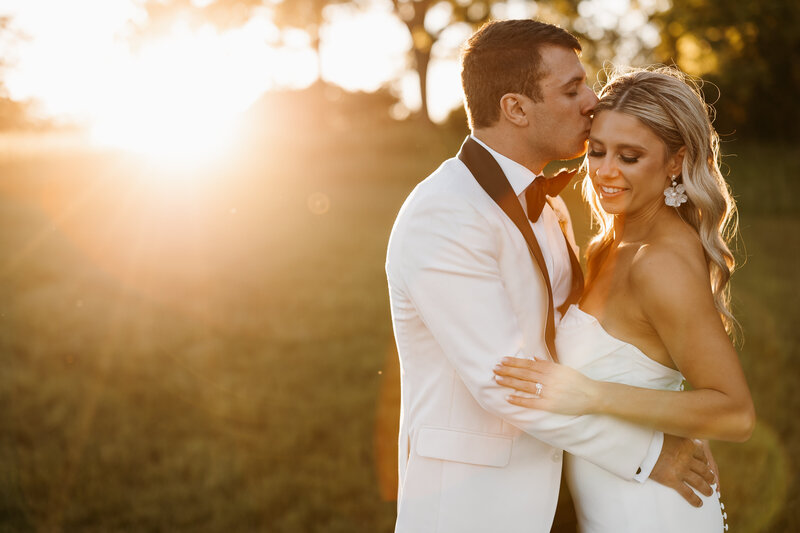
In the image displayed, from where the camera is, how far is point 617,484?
2752mm

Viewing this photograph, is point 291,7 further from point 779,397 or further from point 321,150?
point 779,397

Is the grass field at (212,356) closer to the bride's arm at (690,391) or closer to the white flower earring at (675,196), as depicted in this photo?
the bride's arm at (690,391)

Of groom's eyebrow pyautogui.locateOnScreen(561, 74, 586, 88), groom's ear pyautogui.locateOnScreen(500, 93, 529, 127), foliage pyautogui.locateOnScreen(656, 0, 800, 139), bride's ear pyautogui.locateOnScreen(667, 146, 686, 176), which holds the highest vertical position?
foliage pyautogui.locateOnScreen(656, 0, 800, 139)

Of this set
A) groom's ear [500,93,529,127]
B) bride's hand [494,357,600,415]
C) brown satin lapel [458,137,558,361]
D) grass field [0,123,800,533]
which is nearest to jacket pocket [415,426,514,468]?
bride's hand [494,357,600,415]

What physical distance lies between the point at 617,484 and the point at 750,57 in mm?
24030

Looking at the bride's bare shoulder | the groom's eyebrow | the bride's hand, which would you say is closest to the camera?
the bride's hand

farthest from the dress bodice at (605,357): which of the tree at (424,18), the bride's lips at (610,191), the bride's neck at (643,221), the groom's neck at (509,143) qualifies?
the tree at (424,18)

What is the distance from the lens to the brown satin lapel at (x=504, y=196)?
2637mm

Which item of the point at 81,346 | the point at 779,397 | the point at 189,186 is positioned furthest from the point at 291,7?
the point at 779,397

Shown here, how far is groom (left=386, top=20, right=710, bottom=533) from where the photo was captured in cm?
252

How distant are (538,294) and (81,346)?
7140mm

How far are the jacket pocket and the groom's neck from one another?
1.13m

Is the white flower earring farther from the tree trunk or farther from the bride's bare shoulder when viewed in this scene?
the tree trunk

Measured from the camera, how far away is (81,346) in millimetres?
8344
